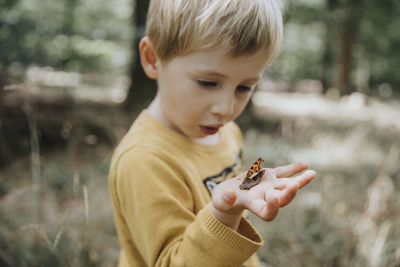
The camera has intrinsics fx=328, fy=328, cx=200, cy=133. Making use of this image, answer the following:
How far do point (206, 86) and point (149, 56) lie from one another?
0.98ft

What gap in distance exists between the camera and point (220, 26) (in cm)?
99

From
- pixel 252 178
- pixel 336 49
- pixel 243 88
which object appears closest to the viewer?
pixel 252 178

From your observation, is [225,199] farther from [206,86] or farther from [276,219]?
[276,219]

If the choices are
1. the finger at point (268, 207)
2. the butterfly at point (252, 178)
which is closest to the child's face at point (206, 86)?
the butterfly at point (252, 178)

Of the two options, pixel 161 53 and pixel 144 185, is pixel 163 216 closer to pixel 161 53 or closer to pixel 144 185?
pixel 144 185

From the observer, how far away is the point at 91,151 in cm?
404

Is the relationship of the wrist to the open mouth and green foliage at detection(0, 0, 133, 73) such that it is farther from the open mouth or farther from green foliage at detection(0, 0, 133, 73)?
green foliage at detection(0, 0, 133, 73)

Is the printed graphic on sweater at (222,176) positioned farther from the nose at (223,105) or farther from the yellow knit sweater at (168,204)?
the nose at (223,105)

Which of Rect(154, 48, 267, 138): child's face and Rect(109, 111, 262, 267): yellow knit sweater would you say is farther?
Rect(154, 48, 267, 138): child's face

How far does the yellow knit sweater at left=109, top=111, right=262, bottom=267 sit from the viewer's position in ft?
2.98

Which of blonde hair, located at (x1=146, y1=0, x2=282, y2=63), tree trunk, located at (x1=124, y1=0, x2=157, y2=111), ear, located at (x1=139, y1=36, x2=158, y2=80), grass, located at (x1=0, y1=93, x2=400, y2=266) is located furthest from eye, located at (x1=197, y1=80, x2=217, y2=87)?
tree trunk, located at (x1=124, y1=0, x2=157, y2=111)

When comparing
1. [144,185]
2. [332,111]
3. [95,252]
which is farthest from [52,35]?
[332,111]

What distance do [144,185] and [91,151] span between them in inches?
127

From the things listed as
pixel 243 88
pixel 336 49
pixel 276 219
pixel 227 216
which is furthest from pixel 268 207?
pixel 336 49
